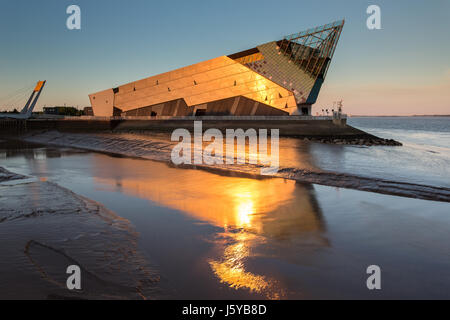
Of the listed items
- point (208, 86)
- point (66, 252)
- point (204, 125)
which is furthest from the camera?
point (208, 86)

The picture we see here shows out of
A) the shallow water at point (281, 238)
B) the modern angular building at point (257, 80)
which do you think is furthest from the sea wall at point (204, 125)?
the shallow water at point (281, 238)

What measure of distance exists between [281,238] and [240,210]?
2518 mm

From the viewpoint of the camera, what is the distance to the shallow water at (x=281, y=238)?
466cm

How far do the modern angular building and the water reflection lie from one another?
3176cm

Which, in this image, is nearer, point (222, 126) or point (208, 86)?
point (222, 126)

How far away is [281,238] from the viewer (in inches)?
263

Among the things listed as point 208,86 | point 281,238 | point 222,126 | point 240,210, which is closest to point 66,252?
point 281,238

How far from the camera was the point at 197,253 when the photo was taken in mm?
5816

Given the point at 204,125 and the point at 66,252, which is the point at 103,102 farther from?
the point at 66,252

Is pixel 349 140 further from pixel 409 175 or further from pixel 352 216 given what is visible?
pixel 352 216
